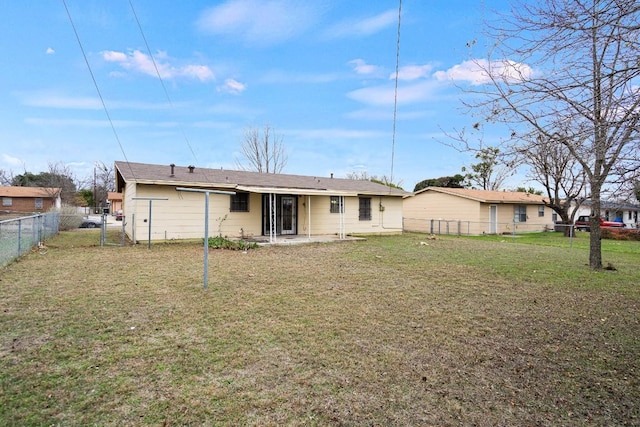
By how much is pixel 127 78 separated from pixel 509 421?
13.6 meters

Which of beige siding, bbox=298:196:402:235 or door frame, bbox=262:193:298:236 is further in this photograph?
beige siding, bbox=298:196:402:235

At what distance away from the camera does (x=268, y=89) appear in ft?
60.0

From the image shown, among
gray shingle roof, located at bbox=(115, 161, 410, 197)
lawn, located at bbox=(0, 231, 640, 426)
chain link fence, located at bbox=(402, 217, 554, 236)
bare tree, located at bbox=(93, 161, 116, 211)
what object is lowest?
lawn, located at bbox=(0, 231, 640, 426)

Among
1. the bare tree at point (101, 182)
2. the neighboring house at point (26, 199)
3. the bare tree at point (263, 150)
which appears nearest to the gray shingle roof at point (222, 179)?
the bare tree at point (263, 150)

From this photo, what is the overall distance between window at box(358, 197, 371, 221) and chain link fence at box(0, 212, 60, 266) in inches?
528

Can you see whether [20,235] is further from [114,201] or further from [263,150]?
[114,201]

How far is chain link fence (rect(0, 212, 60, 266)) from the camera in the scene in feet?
24.6

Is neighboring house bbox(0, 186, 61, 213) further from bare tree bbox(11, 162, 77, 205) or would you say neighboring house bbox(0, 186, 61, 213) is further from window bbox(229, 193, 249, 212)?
window bbox(229, 193, 249, 212)

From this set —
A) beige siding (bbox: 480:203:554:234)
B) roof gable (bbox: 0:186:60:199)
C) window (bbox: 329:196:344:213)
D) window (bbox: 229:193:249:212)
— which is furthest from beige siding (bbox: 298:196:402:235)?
roof gable (bbox: 0:186:60:199)

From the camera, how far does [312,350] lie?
354 centimetres

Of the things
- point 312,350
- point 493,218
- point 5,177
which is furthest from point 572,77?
point 5,177

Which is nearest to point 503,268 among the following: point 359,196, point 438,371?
point 438,371

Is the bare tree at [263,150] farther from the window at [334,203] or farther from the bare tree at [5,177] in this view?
the bare tree at [5,177]

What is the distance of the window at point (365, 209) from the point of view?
18.0 m
